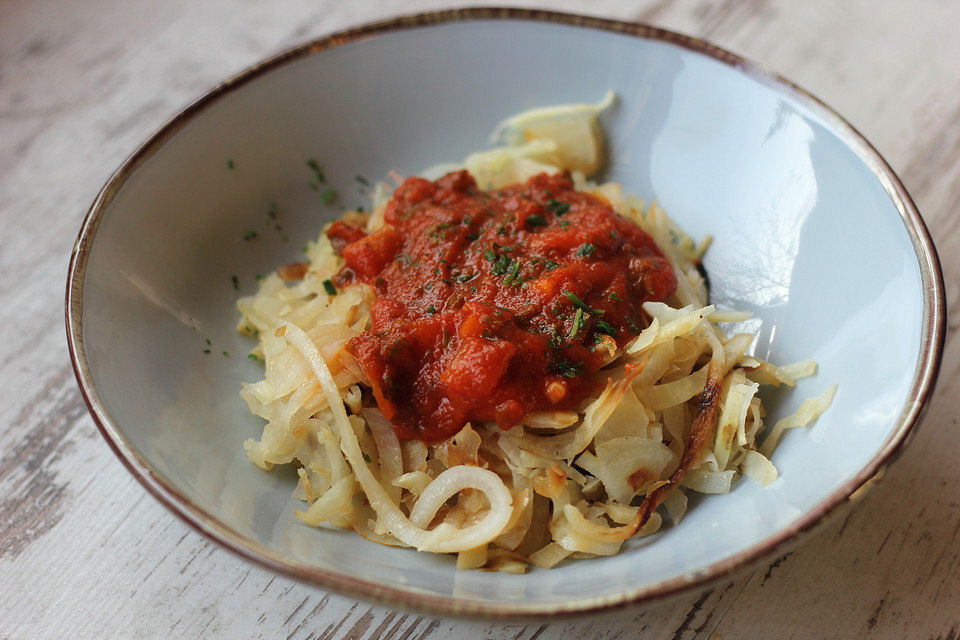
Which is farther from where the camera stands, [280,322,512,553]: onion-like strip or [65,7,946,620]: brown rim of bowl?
[280,322,512,553]: onion-like strip

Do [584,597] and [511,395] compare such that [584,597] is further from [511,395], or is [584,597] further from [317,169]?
[317,169]

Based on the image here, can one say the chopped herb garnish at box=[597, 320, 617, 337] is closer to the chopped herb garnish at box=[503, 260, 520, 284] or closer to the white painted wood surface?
the chopped herb garnish at box=[503, 260, 520, 284]

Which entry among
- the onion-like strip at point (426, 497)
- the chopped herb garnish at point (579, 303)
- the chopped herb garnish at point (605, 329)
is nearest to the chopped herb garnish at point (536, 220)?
the chopped herb garnish at point (579, 303)

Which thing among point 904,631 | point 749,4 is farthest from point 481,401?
point 749,4

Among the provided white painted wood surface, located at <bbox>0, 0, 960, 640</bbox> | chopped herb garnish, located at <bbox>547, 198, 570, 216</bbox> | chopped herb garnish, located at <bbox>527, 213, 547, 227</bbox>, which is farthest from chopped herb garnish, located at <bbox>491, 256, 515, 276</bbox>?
white painted wood surface, located at <bbox>0, 0, 960, 640</bbox>

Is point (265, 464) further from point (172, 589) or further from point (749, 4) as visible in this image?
point (749, 4)

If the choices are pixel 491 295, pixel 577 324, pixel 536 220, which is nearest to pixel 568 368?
pixel 577 324

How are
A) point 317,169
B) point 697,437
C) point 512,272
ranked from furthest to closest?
1. point 317,169
2. point 512,272
3. point 697,437
